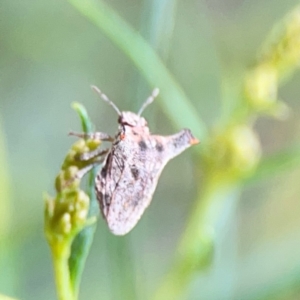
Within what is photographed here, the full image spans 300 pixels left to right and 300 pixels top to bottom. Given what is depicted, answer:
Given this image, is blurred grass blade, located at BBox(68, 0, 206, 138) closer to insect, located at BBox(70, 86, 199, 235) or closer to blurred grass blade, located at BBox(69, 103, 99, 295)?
insect, located at BBox(70, 86, 199, 235)

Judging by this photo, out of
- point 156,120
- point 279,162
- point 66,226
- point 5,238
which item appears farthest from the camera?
point 156,120

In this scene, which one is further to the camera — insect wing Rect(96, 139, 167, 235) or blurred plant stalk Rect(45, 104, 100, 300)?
insect wing Rect(96, 139, 167, 235)

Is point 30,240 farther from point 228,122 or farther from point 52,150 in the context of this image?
point 228,122

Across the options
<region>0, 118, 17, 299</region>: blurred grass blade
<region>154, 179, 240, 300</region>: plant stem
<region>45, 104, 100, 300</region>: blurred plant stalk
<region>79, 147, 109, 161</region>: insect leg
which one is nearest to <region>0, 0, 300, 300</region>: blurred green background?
<region>0, 118, 17, 299</region>: blurred grass blade

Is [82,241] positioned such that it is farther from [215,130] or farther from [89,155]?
[215,130]

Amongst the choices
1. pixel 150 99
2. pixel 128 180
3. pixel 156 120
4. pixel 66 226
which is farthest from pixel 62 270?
pixel 156 120

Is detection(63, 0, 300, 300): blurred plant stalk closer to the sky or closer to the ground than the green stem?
closer to the sky

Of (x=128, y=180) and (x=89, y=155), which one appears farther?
(x=128, y=180)
